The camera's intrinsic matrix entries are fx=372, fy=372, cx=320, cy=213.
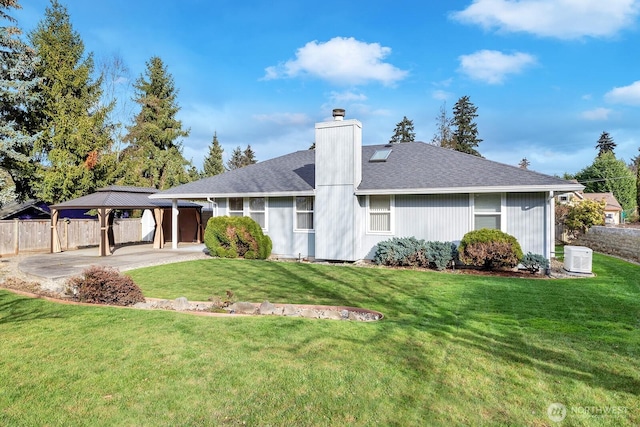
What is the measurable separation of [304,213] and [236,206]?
336 cm

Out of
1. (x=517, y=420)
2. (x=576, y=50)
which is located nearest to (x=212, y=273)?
(x=517, y=420)

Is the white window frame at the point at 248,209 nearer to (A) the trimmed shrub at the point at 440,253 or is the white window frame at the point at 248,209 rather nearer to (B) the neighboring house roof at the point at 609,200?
(A) the trimmed shrub at the point at 440,253

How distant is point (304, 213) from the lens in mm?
14633

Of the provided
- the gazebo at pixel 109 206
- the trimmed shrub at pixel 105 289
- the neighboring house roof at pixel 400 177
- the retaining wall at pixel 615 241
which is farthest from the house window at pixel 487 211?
the gazebo at pixel 109 206

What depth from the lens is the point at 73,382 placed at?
376cm

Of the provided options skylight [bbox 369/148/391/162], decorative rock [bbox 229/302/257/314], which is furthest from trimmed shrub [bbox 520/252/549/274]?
decorative rock [bbox 229/302/257/314]

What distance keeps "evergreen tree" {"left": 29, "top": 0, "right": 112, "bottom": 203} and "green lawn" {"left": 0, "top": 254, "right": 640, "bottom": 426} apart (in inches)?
595

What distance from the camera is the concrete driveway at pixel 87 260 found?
11.5m

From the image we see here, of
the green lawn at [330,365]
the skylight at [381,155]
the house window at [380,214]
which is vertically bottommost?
the green lawn at [330,365]

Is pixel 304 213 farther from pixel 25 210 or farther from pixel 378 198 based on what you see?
pixel 25 210

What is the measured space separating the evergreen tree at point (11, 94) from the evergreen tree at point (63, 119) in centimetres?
100

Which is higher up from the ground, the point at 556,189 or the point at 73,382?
the point at 556,189

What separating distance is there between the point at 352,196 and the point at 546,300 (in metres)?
7.02

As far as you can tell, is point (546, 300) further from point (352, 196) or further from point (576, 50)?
point (576, 50)
